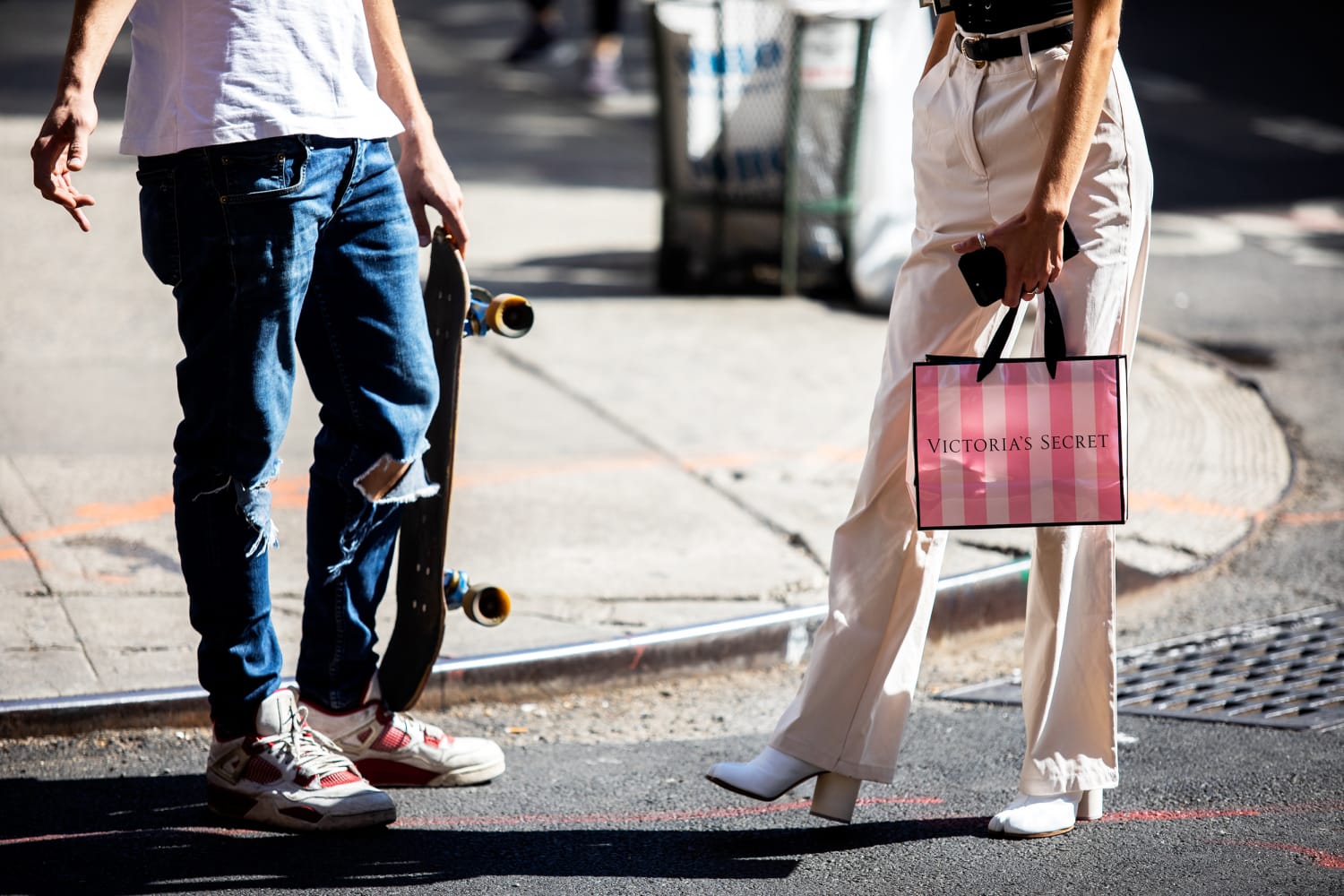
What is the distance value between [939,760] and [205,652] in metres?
1.55

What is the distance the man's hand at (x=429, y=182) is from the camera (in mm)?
3123

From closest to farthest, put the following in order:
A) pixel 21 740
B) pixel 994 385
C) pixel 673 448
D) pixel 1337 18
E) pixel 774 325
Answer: pixel 994 385
pixel 21 740
pixel 673 448
pixel 774 325
pixel 1337 18

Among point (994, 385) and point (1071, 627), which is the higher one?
point (994, 385)

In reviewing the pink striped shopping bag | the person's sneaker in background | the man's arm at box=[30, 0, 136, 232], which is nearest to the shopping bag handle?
the pink striped shopping bag

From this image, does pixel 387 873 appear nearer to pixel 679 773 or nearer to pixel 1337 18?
pixel 679 773

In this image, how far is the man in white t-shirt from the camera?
2691 millimetres

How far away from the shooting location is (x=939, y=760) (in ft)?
11.3

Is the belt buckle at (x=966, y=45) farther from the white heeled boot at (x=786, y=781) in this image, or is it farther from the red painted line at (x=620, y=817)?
the red painted line at (x=620, y=817)

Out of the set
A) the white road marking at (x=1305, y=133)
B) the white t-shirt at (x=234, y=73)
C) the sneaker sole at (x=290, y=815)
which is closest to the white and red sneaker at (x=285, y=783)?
the sneaker sole at (x=290, y=815)

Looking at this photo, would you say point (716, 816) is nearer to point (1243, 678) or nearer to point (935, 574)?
point (935, 574)

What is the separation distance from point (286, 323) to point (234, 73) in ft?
1.43

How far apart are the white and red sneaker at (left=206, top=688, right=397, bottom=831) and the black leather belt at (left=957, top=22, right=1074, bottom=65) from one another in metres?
1.76

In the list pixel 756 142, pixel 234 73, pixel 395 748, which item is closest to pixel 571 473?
pixel 395 748

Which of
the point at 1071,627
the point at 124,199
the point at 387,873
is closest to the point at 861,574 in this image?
the point at 1071,627
